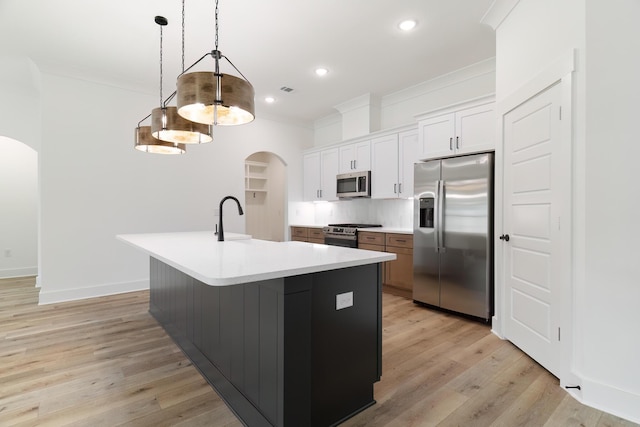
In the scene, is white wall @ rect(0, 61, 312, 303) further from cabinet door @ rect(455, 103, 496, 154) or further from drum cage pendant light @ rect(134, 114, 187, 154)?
cabinet door @ rect(455, 103, 496, 154)

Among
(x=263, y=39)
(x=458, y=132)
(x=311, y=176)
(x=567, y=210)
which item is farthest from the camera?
(x=311, y=176)

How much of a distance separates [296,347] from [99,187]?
13.5 feet

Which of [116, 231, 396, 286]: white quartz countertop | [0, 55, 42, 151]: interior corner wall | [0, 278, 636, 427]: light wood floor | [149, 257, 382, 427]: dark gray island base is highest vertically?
[0, 55, 42, 151]: interior corner wall

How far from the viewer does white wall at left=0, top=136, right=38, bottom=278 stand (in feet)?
17.7

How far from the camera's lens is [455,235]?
3.49 m

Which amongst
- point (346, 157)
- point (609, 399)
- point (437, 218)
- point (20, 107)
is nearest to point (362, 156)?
point (346, 157)

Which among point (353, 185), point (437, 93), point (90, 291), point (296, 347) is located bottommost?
point (90, 291)

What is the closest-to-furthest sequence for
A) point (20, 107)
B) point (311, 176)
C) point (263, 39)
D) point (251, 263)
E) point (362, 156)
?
point (251, 263) < point (263, 39) < point (20, 107) < point (362, 156) < point (311, 176)

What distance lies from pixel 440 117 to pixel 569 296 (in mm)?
2391

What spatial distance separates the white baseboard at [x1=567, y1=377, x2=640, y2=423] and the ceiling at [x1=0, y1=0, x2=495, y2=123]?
301 centimetres

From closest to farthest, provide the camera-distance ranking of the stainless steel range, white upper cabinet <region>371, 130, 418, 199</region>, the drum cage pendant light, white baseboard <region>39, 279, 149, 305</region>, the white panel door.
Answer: the white panel door → the drum cage pendant light → white baseboard <region>39, 279, 149, 305</region> → white upper cabinet <region>371, 130, 418, 199</region> → the stainless steel range

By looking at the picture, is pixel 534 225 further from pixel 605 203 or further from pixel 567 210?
pixel 605 203

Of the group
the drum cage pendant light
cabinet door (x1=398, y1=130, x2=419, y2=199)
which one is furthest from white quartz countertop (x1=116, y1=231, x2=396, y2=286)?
cabinet door (x1=398, y1=130, x2=419, y2=199)

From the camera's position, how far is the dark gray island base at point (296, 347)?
1.51 metres
